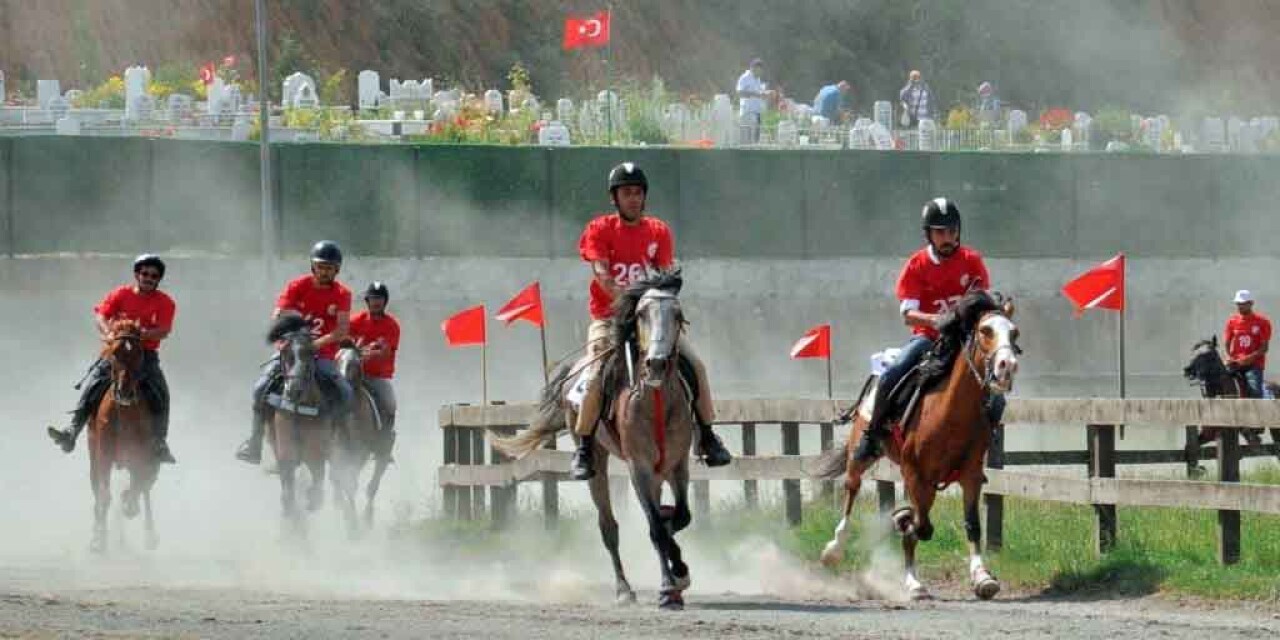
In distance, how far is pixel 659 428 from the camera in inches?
627

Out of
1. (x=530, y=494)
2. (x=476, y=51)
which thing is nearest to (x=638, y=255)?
(x=530, y=494)

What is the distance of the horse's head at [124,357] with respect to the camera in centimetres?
2241

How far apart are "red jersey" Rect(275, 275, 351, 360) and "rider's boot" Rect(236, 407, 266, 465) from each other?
1057 millimetres

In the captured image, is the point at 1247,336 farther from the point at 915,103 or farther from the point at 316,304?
the point at 915,103

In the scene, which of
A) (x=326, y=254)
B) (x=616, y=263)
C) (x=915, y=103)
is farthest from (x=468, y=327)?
(x=915, y=103)

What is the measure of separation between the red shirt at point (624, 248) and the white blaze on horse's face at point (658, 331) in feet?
3.25

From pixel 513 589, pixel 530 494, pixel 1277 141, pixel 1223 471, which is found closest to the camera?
pixel 1223 471

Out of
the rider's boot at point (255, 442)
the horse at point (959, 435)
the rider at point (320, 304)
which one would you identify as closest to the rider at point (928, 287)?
the horse at point (959, 435)

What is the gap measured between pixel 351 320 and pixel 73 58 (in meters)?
42.0

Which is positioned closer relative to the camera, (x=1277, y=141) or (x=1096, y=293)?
(x=1096, y=293)

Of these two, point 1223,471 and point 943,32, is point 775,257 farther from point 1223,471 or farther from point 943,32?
point 943,32

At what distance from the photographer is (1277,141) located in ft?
181

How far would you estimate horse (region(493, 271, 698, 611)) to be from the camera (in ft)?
50.9

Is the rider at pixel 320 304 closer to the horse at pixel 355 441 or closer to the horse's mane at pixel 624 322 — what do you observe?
the horse at pixel 355 441
